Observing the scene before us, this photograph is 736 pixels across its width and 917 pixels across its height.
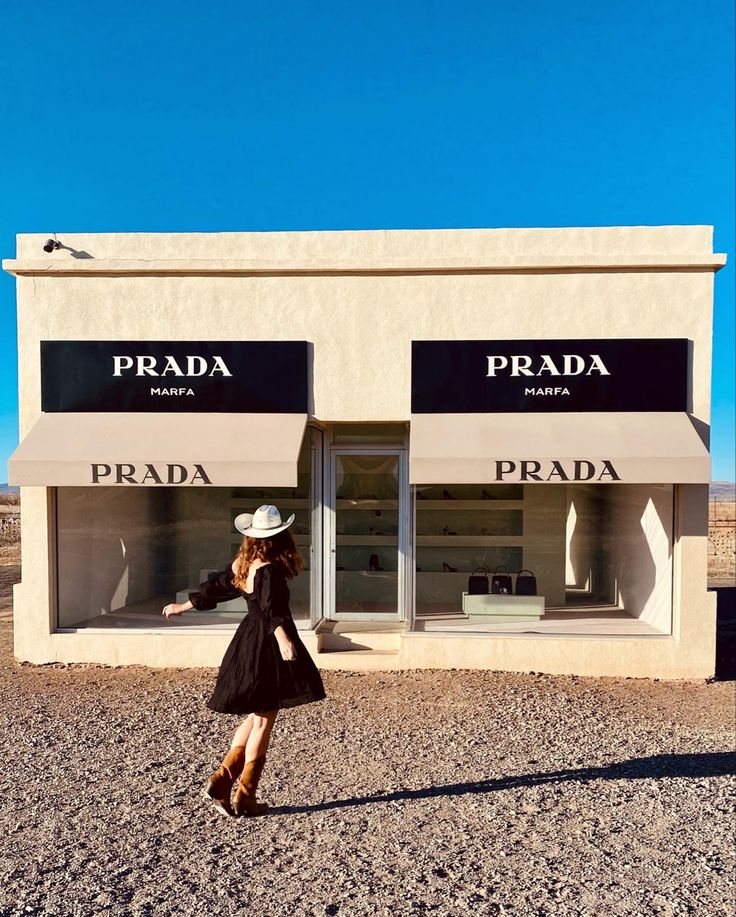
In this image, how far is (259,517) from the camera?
14.7 ft

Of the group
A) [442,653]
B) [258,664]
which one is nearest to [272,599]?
[258,664]

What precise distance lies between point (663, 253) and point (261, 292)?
488 centimetres

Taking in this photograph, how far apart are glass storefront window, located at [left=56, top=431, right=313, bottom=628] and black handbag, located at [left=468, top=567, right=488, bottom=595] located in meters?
2.16

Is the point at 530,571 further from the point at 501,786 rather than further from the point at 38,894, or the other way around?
the point at 38,894

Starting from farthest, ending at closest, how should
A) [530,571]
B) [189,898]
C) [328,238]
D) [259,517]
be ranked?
[530,571] < [328,238] < [259,517] < [189,898]

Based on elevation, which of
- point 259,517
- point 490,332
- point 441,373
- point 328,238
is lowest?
point 259,517

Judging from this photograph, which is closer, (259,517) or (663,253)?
(259,517)

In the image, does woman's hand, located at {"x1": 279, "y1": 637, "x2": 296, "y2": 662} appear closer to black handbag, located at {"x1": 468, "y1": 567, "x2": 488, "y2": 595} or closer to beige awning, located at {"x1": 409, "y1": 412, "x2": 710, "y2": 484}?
beige awning, located at {"x1": 409, "y1": 412, "x2": 710, "y2": 484}

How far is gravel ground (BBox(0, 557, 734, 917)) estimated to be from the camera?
3.63 meters

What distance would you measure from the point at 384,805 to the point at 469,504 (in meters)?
4.75

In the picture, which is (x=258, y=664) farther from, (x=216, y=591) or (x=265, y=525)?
(x=265, y=525)

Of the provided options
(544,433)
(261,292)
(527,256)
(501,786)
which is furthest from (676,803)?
(261,292)

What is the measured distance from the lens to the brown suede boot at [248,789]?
14.2 ft

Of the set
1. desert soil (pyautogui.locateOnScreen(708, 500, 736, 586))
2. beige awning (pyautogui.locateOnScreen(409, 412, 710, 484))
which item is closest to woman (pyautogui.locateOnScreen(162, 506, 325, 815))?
beige awning (pyautogui.locateOnScreen(409, 412, 710, 484))
